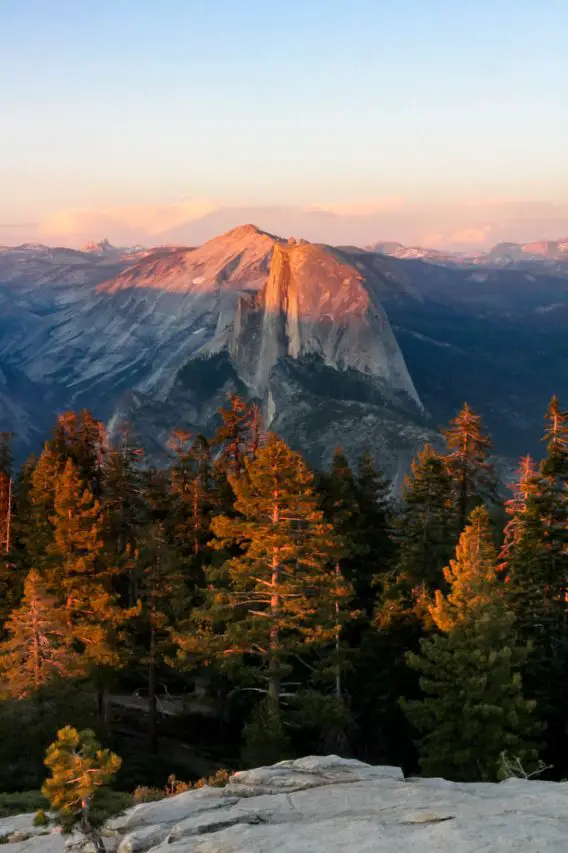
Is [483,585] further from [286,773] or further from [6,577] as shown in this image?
[6,577]

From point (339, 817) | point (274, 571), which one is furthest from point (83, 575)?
point (339, 817)

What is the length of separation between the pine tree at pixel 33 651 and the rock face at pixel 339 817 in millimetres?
7549

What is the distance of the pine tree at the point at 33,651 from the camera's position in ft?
75.4

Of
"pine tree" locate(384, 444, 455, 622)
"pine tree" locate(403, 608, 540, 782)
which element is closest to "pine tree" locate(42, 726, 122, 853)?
"pine tree" locate(403, 608, 540, 782)

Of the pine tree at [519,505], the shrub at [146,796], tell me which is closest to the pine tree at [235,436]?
the pine tree at [519,505]

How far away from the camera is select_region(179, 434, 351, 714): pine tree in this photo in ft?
74.1

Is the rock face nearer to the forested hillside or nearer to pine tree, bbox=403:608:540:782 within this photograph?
pine tree, bbox=403:608:540:782

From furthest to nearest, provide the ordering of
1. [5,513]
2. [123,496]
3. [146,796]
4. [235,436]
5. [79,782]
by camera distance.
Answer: [235,436] → [5,513] → [123,496] → [146,796] → [79,782]

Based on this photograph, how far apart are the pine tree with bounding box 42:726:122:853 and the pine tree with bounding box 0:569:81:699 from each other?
11472 millimetres

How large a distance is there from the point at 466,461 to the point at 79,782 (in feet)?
80.9

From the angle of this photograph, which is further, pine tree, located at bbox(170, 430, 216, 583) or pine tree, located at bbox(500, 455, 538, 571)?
pine tree, located at bbox(170, 430, 216, 583)

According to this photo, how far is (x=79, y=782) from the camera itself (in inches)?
463

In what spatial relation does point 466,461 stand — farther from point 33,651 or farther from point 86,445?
point 33,651

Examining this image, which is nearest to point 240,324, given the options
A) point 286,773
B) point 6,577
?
point 6,577
